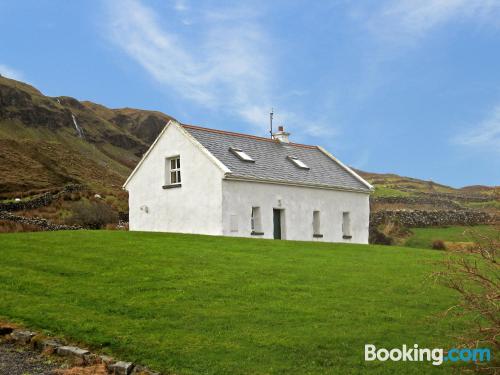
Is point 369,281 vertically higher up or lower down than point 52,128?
lower down

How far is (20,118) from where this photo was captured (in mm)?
139875

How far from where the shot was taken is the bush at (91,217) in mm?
44719

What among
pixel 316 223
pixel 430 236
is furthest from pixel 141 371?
pixel 430 236

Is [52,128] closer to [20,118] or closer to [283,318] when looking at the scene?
[20,118]

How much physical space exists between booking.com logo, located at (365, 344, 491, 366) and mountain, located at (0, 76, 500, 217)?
49711 millimetres

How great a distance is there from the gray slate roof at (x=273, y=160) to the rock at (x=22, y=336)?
18.0 meters

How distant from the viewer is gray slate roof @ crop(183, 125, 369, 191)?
30969 mm

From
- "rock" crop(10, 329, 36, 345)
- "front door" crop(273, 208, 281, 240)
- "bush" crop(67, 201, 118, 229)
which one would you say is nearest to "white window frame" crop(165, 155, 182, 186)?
"front door" crop(273, 208, 281, 240)

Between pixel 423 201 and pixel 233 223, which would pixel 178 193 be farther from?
pixel 423 201

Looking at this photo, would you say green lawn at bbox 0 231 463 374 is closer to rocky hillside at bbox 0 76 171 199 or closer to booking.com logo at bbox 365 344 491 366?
booking.com logo at bbox 365 344 491 366

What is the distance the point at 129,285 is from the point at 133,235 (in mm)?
10636

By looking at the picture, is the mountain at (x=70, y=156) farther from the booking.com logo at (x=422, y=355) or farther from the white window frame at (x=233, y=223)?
the booking.com logo at (x=422, y=355)

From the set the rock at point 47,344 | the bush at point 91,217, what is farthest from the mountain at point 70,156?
the rock at point 47,344

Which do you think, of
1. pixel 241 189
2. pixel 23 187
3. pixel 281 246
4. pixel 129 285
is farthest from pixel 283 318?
pixel 23 187
